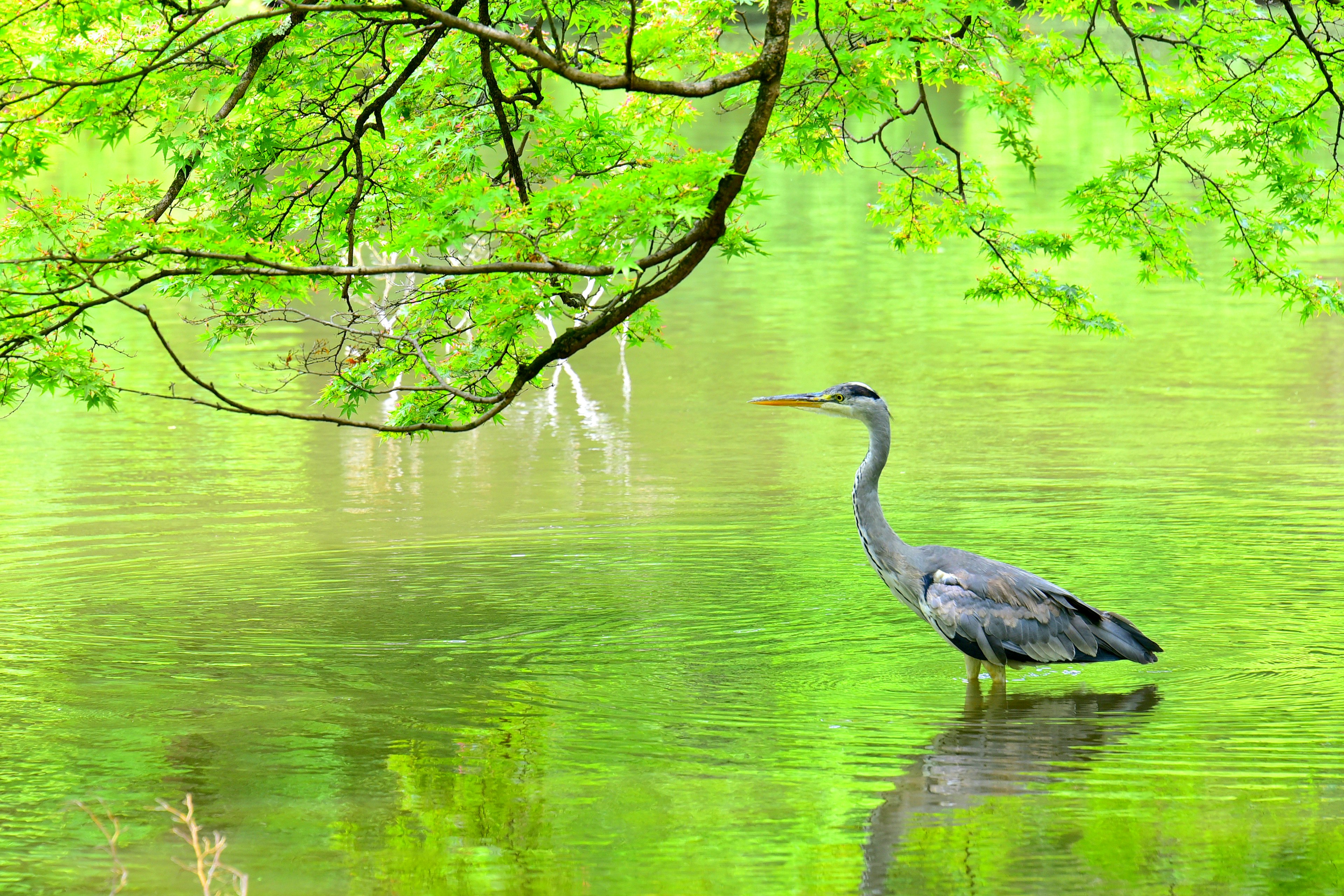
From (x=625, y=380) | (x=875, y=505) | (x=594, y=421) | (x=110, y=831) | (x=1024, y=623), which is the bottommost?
(x=110, y=831)

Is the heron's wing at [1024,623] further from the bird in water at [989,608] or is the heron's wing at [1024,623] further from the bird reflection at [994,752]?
the bird reflection at [994,752]

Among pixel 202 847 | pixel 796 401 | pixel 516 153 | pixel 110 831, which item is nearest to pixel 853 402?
pixel 796 401

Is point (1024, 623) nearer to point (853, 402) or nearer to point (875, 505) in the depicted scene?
point (875, 505)

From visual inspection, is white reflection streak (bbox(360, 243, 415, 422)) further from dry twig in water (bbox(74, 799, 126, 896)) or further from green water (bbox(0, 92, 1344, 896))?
→ dry twig in water (bbox(74, 799, 126, 896))

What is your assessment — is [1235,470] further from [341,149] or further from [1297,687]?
[341,149]

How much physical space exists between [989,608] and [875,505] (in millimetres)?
968

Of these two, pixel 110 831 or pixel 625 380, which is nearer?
pixel 110 831

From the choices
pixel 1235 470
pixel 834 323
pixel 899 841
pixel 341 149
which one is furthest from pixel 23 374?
pixel 834 323

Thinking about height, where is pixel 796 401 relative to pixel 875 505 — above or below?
above

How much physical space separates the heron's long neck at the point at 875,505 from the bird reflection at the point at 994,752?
0.92m

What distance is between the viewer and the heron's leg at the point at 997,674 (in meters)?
9.05

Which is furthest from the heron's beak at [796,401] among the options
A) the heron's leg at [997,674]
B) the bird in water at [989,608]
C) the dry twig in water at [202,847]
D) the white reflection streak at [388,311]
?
the dry twig in water at [202,847]

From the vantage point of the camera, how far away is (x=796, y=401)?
29.6 ft

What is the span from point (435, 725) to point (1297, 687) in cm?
485
